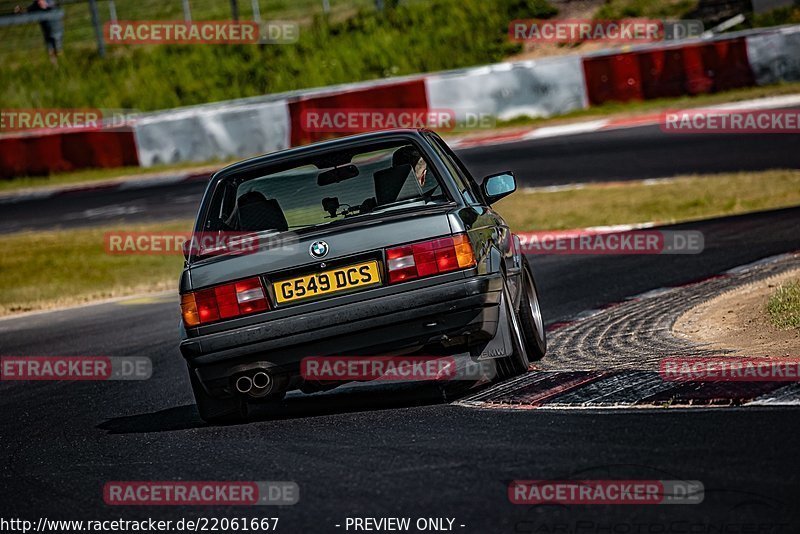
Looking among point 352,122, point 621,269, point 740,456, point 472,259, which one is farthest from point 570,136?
point 740,456

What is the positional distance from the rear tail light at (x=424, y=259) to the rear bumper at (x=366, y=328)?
0.24 feet

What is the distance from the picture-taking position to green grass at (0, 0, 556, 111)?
31.4m

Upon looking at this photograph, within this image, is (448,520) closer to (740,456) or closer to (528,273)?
(740,456)

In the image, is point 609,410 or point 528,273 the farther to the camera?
point 528,273

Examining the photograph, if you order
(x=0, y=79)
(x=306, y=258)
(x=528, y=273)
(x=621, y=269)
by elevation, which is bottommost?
(x=621, y=269)

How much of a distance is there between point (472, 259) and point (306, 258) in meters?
0.75

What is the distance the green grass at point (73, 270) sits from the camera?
585 inches

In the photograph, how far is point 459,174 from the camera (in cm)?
701

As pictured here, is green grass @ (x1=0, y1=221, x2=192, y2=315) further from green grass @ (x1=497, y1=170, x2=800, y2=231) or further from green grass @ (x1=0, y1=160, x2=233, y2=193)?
green grass @ (x1=0, y1=160, x2=233, y2=193)

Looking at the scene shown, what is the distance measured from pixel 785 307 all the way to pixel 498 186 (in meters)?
1.74

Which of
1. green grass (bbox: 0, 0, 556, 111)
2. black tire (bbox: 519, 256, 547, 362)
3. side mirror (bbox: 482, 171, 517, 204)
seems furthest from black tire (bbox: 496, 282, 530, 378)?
green grass (bbox: 0, 0, 556, 111)

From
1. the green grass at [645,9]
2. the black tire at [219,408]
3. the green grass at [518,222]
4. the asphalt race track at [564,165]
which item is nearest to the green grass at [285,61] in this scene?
the green grass at [645,9]

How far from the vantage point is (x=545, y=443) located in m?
4.87

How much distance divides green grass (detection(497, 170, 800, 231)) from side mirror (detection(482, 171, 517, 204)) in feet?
24.3
